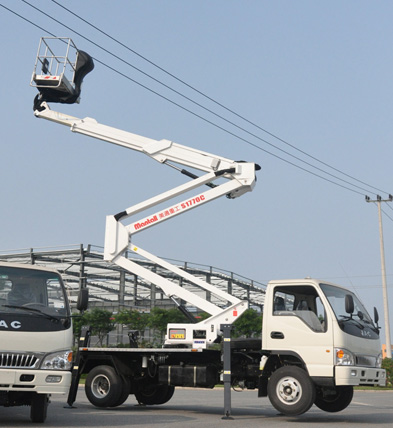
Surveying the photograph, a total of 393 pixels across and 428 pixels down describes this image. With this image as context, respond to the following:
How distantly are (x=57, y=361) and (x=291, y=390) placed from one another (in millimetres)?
4847

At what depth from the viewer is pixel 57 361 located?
1056 cm

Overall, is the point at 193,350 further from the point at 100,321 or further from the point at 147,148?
the point at 100,321

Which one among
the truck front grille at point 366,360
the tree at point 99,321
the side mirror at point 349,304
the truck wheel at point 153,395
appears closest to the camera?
the side mirror at point 349,304

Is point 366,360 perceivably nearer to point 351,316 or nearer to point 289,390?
point 351,316

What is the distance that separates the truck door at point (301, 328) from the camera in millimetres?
13062

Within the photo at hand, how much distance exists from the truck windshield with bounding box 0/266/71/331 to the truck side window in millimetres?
4532

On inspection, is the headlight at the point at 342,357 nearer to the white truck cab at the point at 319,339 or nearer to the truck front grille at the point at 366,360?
the white truck cab at the point at 319,339

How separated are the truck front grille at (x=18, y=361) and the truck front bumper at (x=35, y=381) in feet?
0.30

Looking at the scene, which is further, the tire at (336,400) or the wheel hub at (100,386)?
the wheel hub at (100,386)

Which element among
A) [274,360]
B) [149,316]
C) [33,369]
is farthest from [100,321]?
[33,369]

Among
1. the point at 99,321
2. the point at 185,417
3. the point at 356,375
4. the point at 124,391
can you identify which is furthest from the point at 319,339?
the point at 99,321

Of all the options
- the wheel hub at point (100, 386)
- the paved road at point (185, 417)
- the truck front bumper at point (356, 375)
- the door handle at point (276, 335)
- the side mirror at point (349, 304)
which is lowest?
the paved road at point (185, 417)

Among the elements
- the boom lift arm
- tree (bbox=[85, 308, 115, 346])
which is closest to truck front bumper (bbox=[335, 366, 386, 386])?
the boom lift arm

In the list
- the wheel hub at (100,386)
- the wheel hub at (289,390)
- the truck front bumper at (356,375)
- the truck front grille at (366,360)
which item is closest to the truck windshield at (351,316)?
the truck front grille at (366,360)
